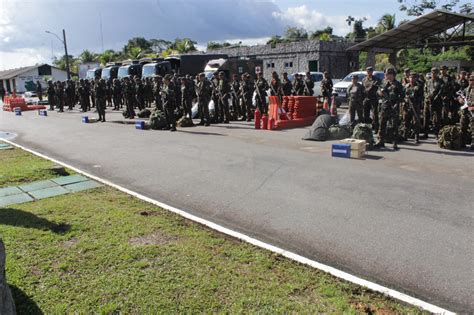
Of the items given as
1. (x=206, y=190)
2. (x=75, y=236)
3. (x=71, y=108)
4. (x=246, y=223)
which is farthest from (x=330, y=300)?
(x=71, y=108)

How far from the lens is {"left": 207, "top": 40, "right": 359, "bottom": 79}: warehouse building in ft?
122

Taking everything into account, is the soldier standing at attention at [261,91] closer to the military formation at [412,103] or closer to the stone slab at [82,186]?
the military formation at [412,103]

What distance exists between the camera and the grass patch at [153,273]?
3768 millimetres

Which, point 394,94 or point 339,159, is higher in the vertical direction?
point 394,94

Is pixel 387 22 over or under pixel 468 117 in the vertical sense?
over

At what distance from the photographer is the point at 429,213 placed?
601cm

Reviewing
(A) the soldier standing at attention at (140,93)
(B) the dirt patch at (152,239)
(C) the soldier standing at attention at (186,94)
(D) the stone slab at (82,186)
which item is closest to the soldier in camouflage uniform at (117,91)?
(A) the soldier standing at attention at (140,93)

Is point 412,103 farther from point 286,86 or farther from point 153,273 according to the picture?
point 153,273

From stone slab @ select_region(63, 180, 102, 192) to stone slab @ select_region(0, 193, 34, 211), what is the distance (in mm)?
734

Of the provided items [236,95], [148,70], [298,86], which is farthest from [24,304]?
[148,70]

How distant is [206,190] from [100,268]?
10.7ft

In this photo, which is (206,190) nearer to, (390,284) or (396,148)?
(390,284)

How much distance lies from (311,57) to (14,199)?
33463 millimetres

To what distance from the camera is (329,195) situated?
7.01 m
